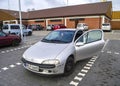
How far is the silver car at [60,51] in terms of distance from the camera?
180 inches

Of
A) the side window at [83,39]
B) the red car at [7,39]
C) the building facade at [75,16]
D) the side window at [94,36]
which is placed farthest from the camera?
the building facade at [75,16]

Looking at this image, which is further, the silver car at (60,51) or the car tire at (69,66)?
the car tire at (69,66)

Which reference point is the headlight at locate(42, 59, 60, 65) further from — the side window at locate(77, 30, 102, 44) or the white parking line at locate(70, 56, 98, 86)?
the side window at locate(77, 30, 102, 44)

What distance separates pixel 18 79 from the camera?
486 centimetres

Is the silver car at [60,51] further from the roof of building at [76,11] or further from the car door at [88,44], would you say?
the roof of building at [76,11]

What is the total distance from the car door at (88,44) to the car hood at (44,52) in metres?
0.74

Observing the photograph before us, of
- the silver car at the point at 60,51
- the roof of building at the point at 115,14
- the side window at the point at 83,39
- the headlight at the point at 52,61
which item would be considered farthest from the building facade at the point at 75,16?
the headlight at the point at 52,61

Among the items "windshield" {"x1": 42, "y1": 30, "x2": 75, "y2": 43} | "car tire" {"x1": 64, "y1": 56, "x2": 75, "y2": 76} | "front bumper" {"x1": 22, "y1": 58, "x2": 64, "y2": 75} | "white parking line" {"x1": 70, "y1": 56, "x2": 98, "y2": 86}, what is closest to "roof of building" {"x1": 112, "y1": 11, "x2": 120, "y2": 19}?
"white parking line" {"x1": 70, "y1": 56, "x2": 98, "y2": 86}

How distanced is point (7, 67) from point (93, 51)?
375cm

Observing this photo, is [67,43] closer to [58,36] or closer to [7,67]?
[58,36]

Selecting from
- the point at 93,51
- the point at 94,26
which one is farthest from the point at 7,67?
the point at 94,26

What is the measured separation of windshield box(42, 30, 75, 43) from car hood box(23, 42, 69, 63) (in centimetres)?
42

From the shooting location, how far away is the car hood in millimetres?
4656

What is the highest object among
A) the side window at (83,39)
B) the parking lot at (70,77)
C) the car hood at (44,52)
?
the side window at (83,39)
